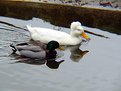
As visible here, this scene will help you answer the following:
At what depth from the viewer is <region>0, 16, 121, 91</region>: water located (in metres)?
9.70

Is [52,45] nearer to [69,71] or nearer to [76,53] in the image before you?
[76,53]

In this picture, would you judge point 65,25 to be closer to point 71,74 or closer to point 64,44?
point 64,44

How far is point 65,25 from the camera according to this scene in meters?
15.7

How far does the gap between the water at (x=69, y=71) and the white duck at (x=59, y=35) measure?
35cm

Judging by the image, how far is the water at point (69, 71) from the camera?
31.8ft

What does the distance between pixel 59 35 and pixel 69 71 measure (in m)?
2.82

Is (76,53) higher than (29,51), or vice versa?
(29,51)

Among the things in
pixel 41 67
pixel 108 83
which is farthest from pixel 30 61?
pixel 108 83

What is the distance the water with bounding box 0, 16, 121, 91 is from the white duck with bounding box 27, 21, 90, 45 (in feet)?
1.14

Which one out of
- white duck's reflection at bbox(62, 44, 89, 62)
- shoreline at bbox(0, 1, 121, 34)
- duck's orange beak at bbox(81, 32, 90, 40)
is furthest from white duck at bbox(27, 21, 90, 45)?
shoreline at bbox(0, 1, 121, 34)

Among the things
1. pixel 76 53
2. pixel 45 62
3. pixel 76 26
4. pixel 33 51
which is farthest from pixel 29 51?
pixel 76 26

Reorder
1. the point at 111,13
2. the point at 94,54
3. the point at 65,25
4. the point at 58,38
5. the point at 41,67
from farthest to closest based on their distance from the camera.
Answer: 1. the point at 111,13
2. the point at 65,25
3. the point at 58,38
4. the point at 94,54
5. the point at 41,67

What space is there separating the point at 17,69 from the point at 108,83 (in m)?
2.06

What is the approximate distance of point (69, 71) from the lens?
1072cm
